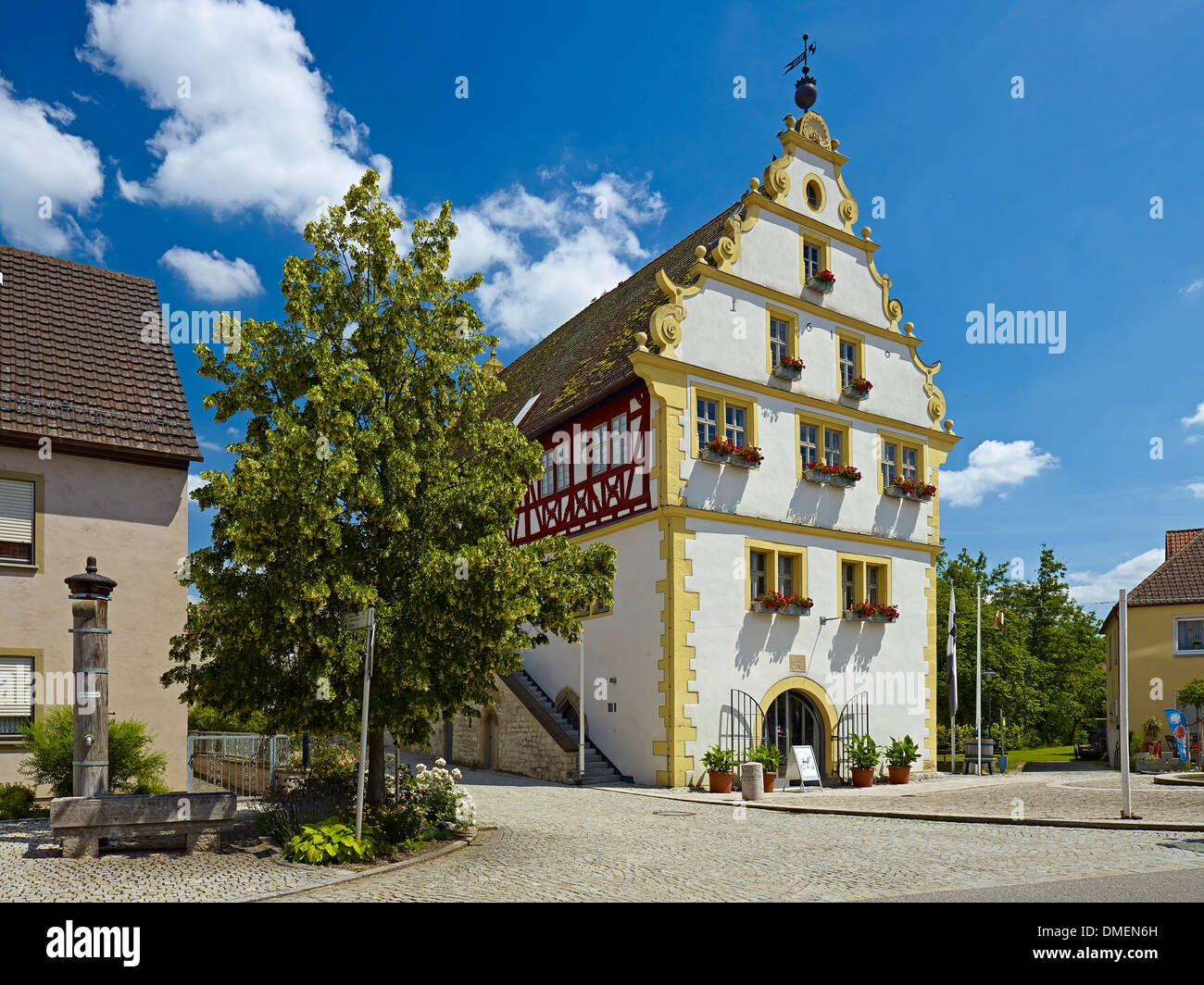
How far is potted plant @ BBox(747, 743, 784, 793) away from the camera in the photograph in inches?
802

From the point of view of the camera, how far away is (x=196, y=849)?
11039mm

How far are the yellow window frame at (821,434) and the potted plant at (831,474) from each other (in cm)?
22

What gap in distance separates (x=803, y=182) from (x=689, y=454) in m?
8.52

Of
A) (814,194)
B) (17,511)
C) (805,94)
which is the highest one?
(805,94)

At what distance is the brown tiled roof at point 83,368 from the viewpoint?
15.3 m

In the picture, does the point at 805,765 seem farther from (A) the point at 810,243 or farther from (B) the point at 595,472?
(A) the point at 810,243

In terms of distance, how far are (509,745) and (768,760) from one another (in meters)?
7.04

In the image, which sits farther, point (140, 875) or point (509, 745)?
point (509, 745)

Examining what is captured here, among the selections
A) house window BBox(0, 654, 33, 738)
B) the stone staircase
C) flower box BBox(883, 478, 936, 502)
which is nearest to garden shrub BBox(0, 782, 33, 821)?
house window BBox(0, 654, 33, 738)

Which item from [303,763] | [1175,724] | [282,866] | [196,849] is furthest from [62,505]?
[1175,724]

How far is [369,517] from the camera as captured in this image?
38.8ft

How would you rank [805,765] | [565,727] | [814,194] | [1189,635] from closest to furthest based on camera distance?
[805,765] < [565,727] < [814,194] < [1189,635]

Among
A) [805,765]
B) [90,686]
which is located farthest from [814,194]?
[90,686]
